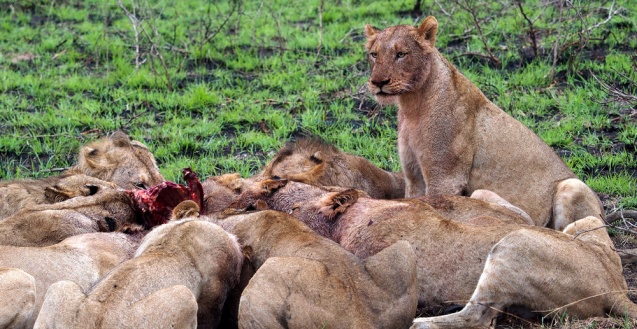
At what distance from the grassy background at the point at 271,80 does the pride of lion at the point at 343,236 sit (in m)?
0.96

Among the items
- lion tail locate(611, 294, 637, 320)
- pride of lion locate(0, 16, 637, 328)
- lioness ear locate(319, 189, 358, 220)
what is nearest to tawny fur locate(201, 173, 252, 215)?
pride of lion locate(0, 16, 637, 328)

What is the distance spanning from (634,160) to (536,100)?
1.66 m

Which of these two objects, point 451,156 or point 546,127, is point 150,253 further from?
point 546,127

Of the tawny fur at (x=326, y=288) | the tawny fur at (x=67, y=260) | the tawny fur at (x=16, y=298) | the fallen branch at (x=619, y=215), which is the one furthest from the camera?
the fallen branch at (x=619, y=215)

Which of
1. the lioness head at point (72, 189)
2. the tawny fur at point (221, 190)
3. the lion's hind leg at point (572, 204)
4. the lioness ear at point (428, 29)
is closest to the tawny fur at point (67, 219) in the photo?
the lioness head at point (72, 189)

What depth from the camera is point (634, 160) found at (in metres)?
9.12

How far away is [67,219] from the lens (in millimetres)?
6840

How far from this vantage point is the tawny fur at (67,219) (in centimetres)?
664

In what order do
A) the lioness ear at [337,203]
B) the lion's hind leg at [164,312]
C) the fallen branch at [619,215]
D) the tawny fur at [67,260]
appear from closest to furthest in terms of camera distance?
1. the lion's hind leg at [164,312]
2. the tawny fur at [67,260]
3. the lioness ear at [337,203]
4. the fallen branch at [619,215]

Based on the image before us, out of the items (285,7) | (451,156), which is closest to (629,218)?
(451,156)

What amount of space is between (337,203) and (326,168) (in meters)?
1.12

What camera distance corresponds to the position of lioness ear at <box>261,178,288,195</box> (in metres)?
7.32

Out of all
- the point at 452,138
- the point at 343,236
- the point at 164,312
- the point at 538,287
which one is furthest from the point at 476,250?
the point at 452,138

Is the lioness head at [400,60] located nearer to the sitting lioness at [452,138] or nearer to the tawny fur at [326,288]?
the sitting lioness at [452,138]
